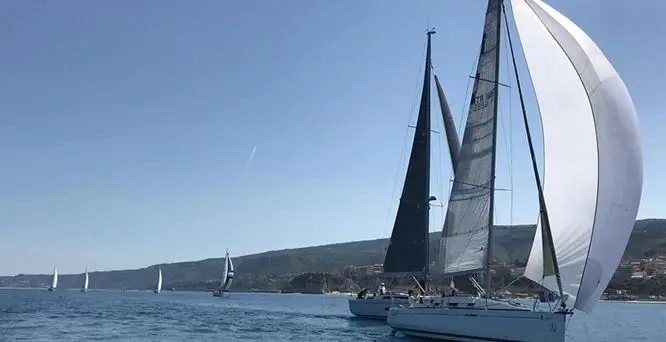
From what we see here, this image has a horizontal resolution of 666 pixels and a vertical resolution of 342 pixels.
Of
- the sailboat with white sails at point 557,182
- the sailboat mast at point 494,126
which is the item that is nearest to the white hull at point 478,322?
the sailboat with white sails at point 557,182

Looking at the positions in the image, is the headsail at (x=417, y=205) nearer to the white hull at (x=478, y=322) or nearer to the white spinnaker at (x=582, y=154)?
the white hull at (x=478, y=322)

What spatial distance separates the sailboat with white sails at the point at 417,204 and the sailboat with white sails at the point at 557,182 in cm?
1325

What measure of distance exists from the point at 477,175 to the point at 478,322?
6.39 m

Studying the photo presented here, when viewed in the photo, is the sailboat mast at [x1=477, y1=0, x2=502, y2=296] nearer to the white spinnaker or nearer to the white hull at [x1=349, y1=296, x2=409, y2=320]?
the white spinnaker

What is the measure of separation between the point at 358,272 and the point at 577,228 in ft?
581

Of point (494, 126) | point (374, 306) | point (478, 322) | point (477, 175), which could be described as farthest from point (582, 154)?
point (374, 306)

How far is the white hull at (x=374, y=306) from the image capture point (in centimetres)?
4434

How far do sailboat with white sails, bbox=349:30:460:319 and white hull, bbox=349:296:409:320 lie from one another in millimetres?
112

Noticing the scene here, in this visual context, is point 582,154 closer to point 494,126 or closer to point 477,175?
point 494,126

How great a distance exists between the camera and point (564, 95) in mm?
23312

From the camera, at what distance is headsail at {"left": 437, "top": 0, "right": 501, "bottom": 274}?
28.4 meters

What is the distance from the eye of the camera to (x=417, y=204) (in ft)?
143

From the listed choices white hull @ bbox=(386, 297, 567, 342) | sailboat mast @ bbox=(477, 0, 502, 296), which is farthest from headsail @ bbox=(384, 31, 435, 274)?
sailboat mast @ bbox=(477, 0, 502, 296)

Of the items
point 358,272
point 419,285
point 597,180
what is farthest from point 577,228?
point 358,272
